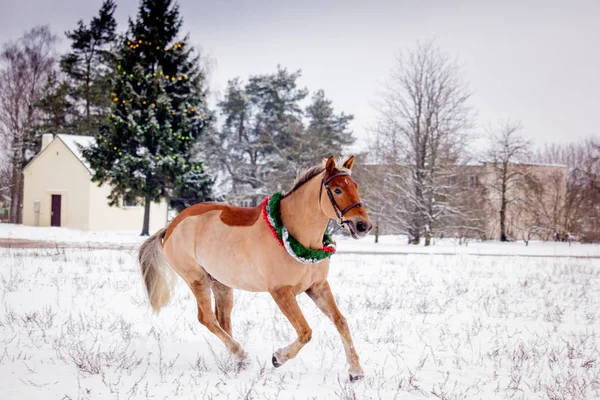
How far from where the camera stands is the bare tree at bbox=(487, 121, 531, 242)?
32.2 metres

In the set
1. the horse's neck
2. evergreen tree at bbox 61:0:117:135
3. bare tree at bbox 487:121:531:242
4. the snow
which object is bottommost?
the snow

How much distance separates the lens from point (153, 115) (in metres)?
22.8

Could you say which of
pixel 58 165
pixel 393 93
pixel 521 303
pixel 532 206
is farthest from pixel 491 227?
pixel 58 165

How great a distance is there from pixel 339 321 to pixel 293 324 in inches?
18.3

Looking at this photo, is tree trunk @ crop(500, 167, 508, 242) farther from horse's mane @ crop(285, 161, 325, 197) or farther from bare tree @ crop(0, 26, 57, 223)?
bare tree @ crop(0, 26, 57, 223)

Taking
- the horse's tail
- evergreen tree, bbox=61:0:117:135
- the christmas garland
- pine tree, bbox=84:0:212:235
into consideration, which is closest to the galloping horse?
the christmas garland

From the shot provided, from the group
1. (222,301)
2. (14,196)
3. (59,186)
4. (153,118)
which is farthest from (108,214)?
(222,301)

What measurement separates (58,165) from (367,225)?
31.8m

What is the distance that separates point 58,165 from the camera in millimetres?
30578

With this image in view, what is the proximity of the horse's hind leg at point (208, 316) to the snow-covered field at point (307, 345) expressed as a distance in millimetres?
163

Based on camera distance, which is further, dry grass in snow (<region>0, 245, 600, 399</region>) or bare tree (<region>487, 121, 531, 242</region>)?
bare tree (<region>487, 121, 531, 242</region>)

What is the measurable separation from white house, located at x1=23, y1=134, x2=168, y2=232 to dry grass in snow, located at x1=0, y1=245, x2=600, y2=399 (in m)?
20.0

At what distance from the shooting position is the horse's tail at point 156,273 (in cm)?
562

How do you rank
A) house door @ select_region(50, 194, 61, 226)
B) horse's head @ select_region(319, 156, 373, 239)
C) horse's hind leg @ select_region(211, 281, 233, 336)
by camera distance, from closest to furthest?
horse's head @ select_region(319, 156, 373, 239), horse's hind leg @ select_region(211, 281, 233, 336), house door @ select_region(50, 194, 61, 226)
